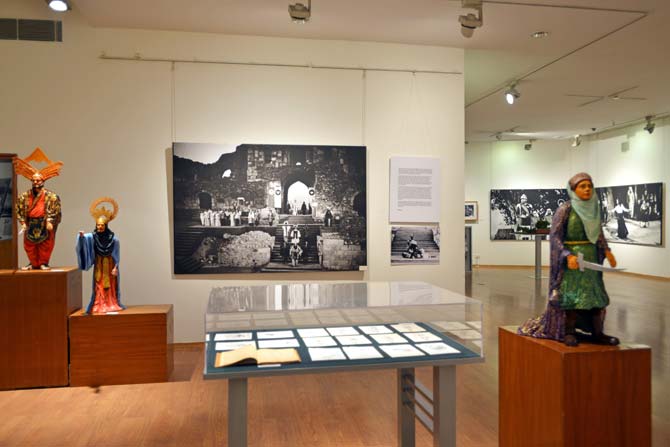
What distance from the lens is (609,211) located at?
46.7 feet

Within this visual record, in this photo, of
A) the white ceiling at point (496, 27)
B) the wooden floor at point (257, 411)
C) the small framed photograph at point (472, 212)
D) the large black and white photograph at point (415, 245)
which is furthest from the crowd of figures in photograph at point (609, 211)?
the wooden floor at point (257, 411)

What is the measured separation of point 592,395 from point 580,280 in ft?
1.78

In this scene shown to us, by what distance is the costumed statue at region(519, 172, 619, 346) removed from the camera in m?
2.70

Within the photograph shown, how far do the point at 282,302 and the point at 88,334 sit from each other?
122 inches

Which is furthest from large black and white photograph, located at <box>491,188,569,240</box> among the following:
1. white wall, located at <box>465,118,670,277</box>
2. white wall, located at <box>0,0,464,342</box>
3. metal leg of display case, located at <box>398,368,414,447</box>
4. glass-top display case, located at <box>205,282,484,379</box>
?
glass-top display case, located at <box>205,282,484,379</box>

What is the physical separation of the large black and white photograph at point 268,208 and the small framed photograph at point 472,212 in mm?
10328

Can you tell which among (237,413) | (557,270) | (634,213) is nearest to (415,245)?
(557,270)

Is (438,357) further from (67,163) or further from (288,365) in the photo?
(67,163)

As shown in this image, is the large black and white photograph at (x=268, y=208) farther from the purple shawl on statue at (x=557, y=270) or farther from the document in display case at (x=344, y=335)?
the purple shawl on statue at (x=557, y=270)

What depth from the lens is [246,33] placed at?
6.13 meters

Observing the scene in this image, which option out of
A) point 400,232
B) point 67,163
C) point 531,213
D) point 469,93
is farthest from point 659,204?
point 67,163

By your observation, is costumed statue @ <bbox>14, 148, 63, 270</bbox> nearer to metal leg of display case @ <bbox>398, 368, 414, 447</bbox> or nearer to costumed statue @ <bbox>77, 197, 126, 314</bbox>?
costumed statue @ <bbox>77, 197, 126, 314</bbox>

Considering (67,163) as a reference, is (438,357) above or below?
below

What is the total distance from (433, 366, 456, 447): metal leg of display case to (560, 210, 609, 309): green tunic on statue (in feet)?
2.26
